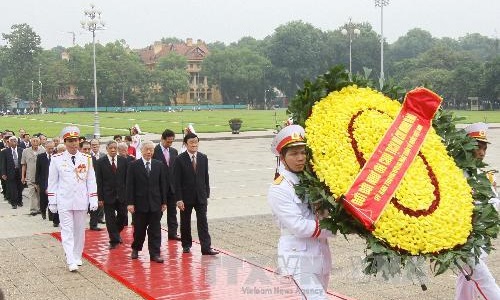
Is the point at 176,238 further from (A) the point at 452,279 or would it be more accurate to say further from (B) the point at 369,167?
(B) the point at 369,167

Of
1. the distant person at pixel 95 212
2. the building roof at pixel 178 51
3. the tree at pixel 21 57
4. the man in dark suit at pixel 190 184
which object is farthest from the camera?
the building roof at pixel 178 51

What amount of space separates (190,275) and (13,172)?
8821 millimetres

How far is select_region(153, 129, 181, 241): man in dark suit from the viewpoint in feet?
35.4

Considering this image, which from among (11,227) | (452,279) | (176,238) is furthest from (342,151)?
(11,227)

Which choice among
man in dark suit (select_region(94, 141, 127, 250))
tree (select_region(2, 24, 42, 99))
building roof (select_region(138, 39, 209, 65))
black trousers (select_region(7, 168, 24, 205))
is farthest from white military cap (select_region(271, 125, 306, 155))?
building roof (select_region(138, 39, 209, 65))

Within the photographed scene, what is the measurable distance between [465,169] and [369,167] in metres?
0.78

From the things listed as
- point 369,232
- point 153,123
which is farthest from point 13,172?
point 153,123

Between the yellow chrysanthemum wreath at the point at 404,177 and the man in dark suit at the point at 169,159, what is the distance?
615cm

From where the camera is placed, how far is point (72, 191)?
29.7ft

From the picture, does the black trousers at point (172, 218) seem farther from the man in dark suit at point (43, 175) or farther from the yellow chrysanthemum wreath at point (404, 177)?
the yellow chrysanthemum wreath at point (404, 177)

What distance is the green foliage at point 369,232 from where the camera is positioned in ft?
14.0

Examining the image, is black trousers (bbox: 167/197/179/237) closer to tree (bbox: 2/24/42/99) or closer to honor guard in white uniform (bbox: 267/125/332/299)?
honor guard in white uniform (bbox: 267/125/332/299)

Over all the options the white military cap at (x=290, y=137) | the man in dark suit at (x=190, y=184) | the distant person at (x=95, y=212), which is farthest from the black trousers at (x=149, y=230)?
the white military cap at (x=290, y=137)

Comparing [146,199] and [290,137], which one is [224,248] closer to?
[146,199]
